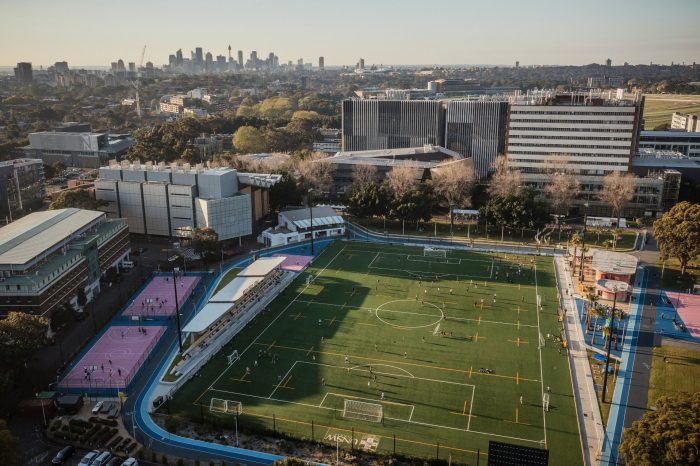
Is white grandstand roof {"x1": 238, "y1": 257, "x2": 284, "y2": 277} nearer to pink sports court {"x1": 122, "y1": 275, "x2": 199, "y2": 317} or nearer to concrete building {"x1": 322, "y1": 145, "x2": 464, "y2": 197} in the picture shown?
pink sports court {"x1": 122, "y1": 275, "x2": 199, "y2": 317}

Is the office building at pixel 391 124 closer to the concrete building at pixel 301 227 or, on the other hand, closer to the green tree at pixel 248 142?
the green tree at pixel 248 142

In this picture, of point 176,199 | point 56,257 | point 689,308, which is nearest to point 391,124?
point 176,199

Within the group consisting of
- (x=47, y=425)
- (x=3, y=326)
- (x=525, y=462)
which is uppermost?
(x=3, y=326)

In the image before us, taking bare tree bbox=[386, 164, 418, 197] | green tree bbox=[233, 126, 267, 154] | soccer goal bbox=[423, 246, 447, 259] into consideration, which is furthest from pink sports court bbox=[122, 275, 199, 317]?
green tree bbox=[233, 126, 267, 154]

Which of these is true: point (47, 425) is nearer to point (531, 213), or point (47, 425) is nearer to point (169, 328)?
point (169, 328)

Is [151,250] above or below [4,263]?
below

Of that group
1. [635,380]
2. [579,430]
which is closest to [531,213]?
[635,380]
